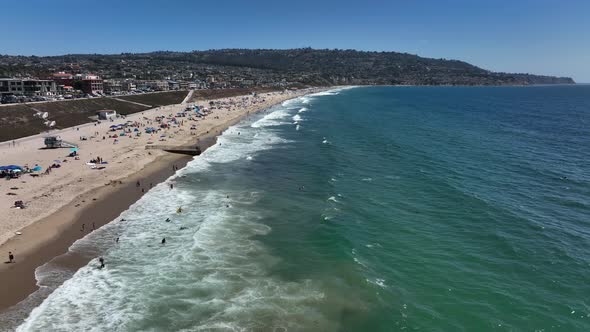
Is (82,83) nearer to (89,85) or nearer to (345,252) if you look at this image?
(89,85)

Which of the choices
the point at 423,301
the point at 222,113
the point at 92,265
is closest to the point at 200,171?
the point at 92,265

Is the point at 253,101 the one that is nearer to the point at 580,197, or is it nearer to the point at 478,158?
the point at 478,158

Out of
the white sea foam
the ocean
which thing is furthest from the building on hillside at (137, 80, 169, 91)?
the white sea foam

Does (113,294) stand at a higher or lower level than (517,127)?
lower

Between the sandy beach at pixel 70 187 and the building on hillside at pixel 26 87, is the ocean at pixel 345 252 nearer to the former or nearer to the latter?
the sandy beach at pixel 70 187

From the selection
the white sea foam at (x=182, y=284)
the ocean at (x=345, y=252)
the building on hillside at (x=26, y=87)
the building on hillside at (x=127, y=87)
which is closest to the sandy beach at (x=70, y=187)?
the ocean at (x=345, y=252)

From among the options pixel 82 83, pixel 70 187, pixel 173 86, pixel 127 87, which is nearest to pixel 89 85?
pixel 82 83

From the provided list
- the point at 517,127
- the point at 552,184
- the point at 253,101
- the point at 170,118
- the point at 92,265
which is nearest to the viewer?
the point at 92,265
